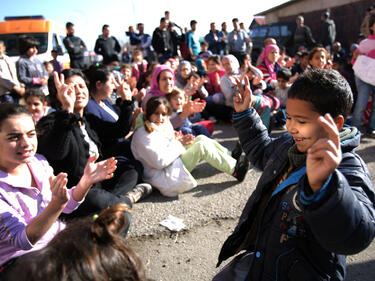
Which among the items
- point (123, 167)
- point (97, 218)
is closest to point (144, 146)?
point (123, 167)

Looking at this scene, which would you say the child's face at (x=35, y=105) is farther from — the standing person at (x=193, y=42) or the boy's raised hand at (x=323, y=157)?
the standing person at (x=193, y=42)

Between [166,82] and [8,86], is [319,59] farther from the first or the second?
[8,86]

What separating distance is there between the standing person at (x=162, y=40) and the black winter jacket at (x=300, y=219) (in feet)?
26.7

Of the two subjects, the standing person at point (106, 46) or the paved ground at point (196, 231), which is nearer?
the paved ground at point (196, 231)

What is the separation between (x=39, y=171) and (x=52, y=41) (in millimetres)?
10215

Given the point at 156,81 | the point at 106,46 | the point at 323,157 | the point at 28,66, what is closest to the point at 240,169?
the point at 156,81

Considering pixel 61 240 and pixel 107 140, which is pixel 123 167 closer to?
pixel 107 140

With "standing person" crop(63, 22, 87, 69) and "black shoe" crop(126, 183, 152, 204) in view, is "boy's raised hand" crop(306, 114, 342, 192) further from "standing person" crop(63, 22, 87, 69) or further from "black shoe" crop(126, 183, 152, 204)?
"standing person" crop(63, 22, 87, 69)

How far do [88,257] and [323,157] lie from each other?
735mm

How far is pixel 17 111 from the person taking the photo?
75.2 inches

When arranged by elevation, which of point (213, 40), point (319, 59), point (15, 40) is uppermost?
point (213, 40)

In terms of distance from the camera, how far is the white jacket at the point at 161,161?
3.49 metres

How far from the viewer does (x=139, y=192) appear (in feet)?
11.0

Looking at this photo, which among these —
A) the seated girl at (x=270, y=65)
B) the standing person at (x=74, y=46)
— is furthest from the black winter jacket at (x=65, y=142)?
the standing person at (x=74, y=46)
